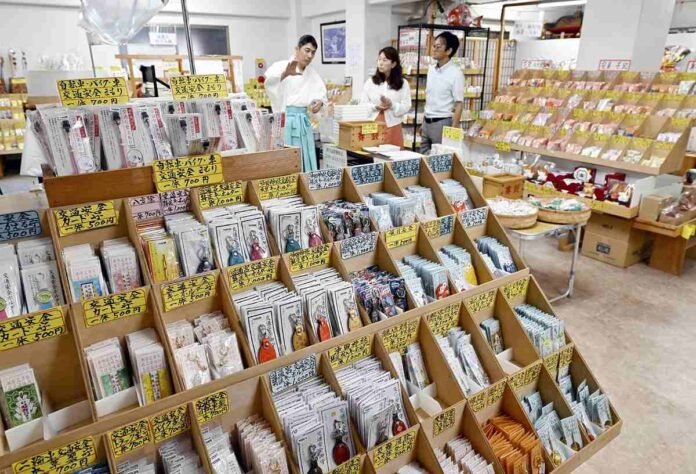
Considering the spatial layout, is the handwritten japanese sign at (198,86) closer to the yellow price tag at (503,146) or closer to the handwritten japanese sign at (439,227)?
the handwritten japanese sign at (439,227)

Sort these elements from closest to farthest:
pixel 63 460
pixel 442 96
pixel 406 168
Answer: pixel 63 460 < pixel 406 168 < pixel 442 96

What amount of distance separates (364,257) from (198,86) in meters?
0.92

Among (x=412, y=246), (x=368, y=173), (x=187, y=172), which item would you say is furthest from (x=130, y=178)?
(x=412, y=246)

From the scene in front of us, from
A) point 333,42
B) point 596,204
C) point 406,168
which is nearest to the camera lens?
point 406,168

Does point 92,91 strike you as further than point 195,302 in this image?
Yes

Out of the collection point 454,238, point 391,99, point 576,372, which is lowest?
point 576,372

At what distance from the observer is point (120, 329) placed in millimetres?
1335

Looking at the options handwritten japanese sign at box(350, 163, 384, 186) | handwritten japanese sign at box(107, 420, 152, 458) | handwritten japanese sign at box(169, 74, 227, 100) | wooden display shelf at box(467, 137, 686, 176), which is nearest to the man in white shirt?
wooden display shelf at box(467, 137, 686, 176)

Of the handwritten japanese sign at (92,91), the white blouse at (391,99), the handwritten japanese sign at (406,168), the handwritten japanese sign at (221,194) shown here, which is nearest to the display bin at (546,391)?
the handwritten japanese sign at (406,168)

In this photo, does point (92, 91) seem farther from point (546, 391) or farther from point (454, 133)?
point (454, 133)

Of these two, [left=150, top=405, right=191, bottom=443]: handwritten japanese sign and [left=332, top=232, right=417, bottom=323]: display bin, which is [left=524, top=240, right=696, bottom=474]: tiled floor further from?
[left=150, top=405, right=191, bottom=443]: handwritten japanese sign

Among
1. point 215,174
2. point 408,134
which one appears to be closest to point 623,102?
point 408,134

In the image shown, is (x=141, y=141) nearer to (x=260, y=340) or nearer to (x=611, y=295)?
(x=260, y=340)

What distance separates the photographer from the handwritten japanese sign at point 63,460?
1022 millimetres
